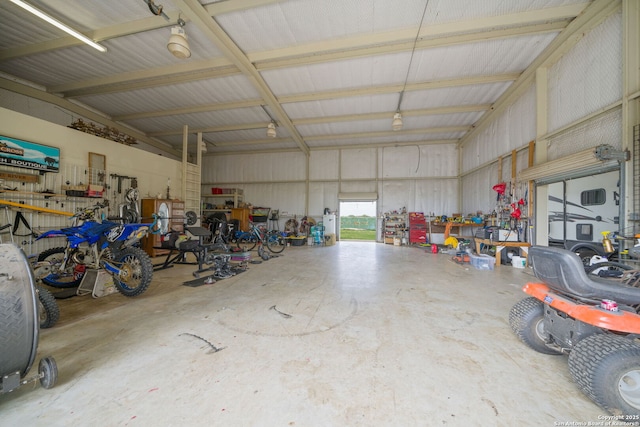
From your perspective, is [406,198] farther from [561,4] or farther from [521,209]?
[561,4]

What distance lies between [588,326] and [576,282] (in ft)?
0.93

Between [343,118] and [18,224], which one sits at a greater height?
[343,118]

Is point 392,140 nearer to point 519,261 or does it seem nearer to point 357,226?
point 357,226

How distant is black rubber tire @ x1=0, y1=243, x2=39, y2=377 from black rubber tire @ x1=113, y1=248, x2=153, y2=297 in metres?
1.68

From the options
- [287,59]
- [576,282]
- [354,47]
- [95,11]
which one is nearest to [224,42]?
[287,59]

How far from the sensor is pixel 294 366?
1.52m

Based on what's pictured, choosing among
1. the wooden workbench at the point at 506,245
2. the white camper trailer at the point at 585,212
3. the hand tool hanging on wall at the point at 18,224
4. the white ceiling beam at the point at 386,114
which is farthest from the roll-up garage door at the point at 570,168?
the hand tool hanging on wall at the point at 18,224

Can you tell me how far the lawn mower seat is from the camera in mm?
1353

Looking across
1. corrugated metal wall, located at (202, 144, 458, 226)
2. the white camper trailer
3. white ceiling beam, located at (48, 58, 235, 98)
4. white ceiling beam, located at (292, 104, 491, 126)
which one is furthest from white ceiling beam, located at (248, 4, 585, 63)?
corrugated metal wall, located at (202, 144, 458, 226)

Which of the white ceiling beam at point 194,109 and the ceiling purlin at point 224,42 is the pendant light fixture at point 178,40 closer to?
the ceiling purlin at point 224,42

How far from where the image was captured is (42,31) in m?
4.18

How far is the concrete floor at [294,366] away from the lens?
115 cm

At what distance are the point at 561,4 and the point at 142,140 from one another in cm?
1249

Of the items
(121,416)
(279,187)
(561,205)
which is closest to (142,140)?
(279,187)
